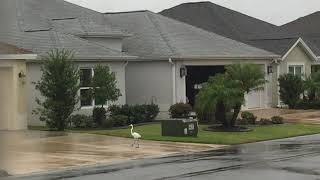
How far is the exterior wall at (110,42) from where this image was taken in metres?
31.4

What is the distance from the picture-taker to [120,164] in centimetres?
1438

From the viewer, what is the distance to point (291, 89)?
35094 mm

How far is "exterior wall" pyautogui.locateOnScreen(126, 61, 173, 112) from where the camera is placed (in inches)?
1209

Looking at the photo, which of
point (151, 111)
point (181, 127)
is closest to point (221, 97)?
point (181, 127)

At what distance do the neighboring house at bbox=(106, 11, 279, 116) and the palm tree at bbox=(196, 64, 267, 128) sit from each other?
5.90 meters

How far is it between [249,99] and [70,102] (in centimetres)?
1447

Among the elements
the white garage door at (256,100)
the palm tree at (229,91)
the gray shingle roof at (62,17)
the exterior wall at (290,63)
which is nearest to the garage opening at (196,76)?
the white garage door at (256,100)

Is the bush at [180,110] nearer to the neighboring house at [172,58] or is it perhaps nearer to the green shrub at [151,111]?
the green shrub at [151,111]

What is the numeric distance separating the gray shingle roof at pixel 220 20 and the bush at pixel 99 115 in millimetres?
19590

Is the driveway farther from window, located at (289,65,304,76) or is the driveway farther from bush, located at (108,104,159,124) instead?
window, located at (289,65,304,76)

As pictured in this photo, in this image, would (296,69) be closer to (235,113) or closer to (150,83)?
(150,83)

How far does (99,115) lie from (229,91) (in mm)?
5865

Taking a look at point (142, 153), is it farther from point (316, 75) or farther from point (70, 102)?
point (316, 75)

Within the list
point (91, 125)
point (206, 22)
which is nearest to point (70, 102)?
point (91, 125)
